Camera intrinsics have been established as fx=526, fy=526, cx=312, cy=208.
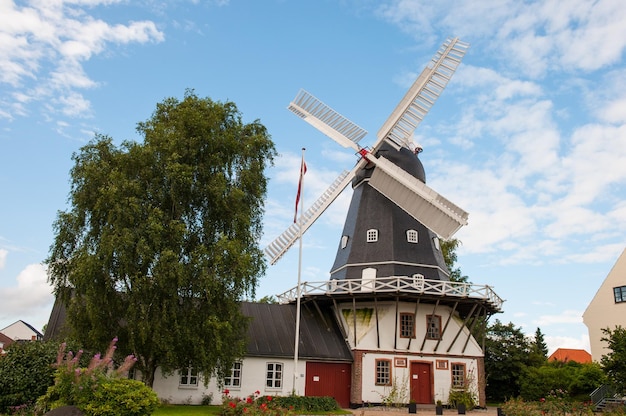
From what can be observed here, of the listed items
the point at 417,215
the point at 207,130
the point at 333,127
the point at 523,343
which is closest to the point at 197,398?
the point at 207,130

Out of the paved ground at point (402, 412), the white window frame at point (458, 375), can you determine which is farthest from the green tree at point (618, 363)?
the white window frame at point (458, 375)

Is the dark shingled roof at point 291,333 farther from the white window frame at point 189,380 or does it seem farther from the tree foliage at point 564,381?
the tree foliage at point 564,381

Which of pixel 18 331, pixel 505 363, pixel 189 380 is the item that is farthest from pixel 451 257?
pixel 18 331

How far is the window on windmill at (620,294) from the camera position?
30.6 meters

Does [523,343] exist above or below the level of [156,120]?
below

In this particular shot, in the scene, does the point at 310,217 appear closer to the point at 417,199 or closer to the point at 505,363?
the point at 417,199

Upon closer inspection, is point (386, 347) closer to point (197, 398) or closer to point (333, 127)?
point (197, 398)

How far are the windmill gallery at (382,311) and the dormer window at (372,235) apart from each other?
7cm

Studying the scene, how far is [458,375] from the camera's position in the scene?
78.3 ft

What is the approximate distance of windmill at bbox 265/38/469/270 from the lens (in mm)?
24344

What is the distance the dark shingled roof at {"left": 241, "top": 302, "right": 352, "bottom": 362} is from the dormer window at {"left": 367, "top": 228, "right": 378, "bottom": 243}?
13.5ft

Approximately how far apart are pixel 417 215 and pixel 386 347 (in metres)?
6.30

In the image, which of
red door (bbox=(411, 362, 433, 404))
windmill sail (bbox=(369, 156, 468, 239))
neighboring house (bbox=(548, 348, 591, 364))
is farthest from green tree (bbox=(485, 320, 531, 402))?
neighboring house (bbox=(548, 348, 591, 364))

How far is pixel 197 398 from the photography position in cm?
2156
